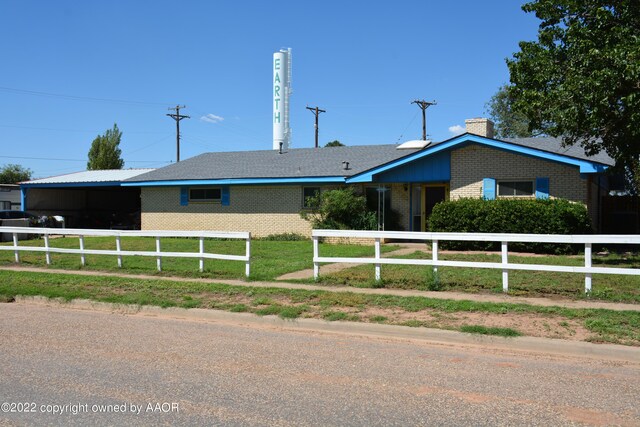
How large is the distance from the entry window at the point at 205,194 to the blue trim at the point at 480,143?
6.68 m

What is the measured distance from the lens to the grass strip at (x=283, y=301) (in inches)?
315

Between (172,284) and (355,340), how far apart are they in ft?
17.2

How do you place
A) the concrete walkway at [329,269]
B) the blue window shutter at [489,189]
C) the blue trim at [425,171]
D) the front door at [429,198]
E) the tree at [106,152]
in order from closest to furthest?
the concrete walkway at [329,269] → the blue window shutter at [489,189] → the blue trim at [425,171] → the front door at [429,198] → the tree at [106,152]

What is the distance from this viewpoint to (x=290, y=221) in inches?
926

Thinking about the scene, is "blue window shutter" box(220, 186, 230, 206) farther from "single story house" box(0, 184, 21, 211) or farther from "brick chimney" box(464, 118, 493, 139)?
"single story house" box(0, 184, 21, 211)

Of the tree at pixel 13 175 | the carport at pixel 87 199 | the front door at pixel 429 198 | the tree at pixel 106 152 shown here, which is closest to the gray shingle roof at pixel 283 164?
the front door at pixel 429 198

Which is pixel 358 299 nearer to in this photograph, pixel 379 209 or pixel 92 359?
pixel 92 359

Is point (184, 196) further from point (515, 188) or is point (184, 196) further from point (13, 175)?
point (13, 175)

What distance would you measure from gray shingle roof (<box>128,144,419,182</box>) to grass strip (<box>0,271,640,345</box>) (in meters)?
11.8

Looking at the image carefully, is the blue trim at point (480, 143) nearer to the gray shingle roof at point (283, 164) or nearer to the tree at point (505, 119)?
the gray shingle roof at point (283, 164)

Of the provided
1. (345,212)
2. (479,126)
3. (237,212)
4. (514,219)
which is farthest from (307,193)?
(514,219)

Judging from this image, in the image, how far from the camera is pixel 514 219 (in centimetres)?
1731

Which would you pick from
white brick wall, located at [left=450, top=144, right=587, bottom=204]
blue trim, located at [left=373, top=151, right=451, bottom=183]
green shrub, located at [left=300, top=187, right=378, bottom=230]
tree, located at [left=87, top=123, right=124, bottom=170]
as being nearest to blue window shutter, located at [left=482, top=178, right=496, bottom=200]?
white brick wall, located at [left=450, top=144, right=587, bottom=204]

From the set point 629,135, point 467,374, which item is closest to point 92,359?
point 467,374
